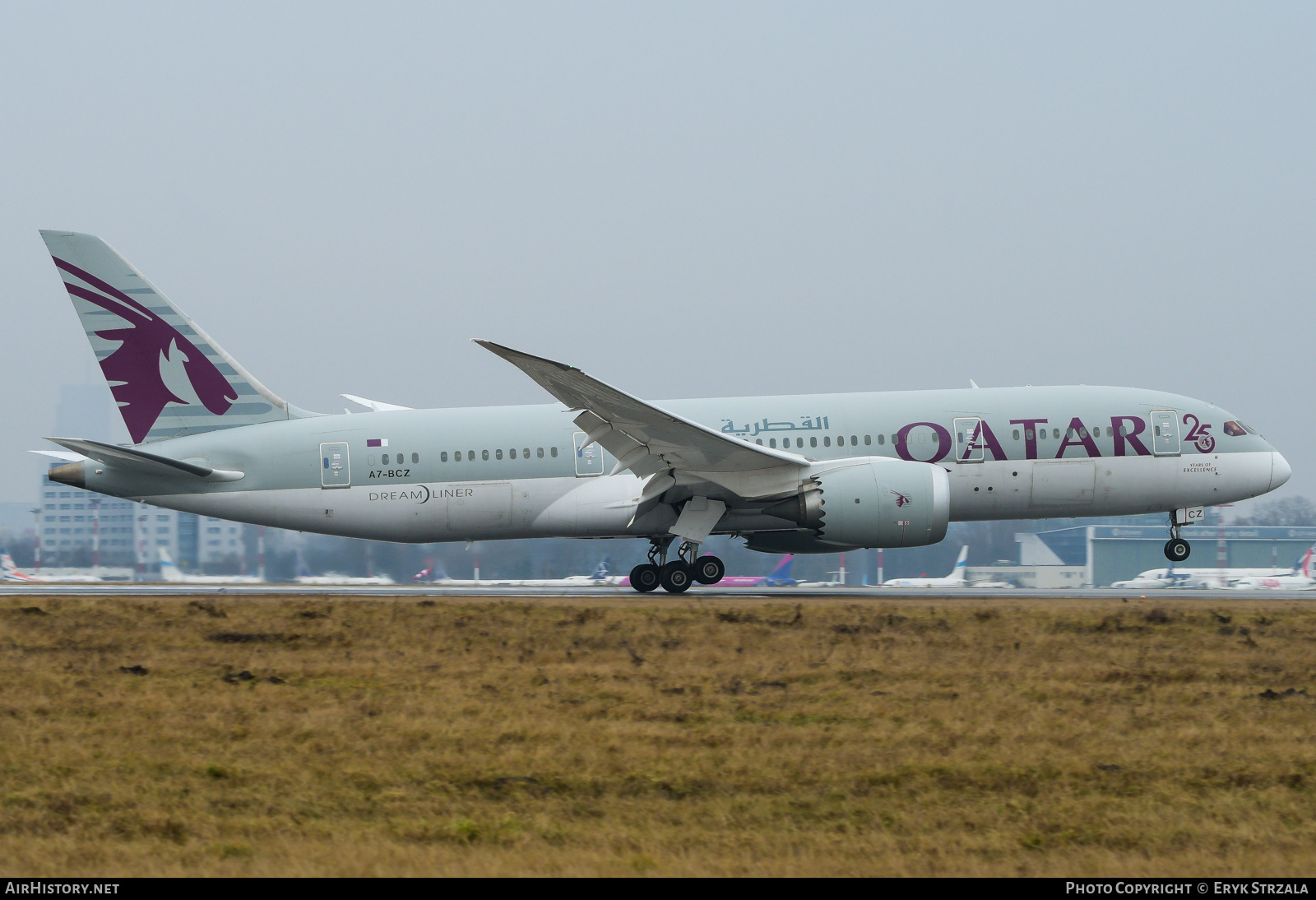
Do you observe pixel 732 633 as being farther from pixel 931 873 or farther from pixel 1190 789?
pixel 931 873

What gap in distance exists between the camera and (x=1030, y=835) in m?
7.32

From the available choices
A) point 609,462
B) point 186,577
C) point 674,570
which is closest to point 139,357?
point 609,462

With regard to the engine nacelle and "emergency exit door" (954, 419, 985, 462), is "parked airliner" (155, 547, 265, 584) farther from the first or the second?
"emergency exit door" (954, 419, 985, 462)

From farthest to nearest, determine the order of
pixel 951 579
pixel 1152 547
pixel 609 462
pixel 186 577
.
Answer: pixel 1152 547, pixel 951 579, pixel 186 577, pixel 609 462

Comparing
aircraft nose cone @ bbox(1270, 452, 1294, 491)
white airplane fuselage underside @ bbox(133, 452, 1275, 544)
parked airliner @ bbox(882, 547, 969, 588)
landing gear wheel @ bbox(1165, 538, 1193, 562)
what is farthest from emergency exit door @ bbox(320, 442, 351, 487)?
parked airliner @ bbox(882, 547, 969, 588)

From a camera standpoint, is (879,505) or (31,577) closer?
(879,505)

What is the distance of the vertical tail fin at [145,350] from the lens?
22.8 metres

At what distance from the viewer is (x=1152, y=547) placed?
55594 millimetres

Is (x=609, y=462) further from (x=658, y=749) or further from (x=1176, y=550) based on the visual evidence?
(x=658, y=749)

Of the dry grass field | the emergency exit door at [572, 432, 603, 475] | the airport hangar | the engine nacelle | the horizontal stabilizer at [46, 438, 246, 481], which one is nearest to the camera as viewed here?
the dry grass field

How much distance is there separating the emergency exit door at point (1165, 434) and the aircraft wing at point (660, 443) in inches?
281

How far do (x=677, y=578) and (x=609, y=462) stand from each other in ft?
8.28

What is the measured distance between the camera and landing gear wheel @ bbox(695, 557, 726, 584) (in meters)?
23.0

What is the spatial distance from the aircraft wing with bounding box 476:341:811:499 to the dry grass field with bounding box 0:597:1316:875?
542cm
